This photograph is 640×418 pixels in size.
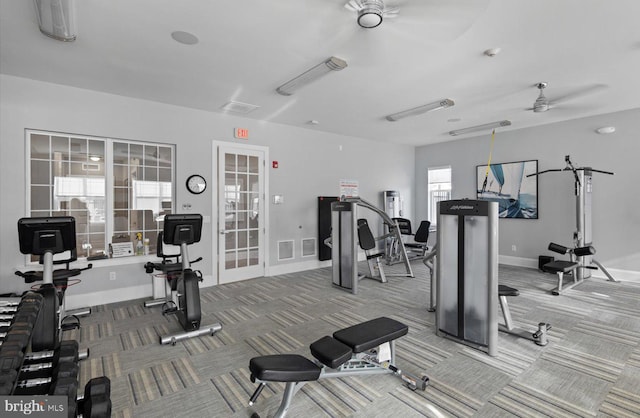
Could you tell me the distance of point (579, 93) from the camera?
4.60 meters

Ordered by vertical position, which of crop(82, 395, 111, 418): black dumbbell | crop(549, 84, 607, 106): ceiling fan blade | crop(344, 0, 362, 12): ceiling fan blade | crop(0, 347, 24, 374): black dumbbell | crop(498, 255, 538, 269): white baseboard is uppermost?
crop(549, 84, 607, 106): ceiling fan blade

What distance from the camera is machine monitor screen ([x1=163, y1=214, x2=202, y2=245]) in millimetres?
3684

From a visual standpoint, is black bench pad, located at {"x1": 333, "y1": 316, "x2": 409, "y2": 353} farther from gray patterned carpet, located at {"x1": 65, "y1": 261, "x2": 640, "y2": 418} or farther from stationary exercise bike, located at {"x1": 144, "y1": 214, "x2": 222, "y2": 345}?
stationary exercise bike, located at {"x1": 144, "y1": 214, "x2": 222, "y2": 345}

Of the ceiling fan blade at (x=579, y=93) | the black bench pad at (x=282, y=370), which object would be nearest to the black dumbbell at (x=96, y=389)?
the black bench pad at (x=282, y=370)

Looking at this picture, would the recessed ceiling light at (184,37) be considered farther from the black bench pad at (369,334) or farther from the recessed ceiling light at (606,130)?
the recessed ceiling light at (606,130)

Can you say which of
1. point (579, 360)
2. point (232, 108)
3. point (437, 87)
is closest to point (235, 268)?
point (232, 108)

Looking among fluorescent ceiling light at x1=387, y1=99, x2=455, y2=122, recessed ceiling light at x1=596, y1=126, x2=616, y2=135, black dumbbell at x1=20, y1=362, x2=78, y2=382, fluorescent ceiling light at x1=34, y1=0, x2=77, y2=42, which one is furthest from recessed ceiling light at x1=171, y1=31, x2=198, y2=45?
recessed ceiling light at x1=596, y1=126, x2=616, y2=135

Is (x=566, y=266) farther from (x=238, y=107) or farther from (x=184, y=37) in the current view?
(x=184, y=37)

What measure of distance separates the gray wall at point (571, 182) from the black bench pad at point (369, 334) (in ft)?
18.3

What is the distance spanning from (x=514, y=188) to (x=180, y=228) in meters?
6.70

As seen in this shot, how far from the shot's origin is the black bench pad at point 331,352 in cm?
204

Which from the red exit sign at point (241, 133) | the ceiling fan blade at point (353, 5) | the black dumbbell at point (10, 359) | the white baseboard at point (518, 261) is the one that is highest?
the ceiling fan blade at point (353, 5)

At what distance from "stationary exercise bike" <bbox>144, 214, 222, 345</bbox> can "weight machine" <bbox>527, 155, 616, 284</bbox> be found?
5.91m

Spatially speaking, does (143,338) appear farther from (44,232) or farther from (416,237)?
(416,237)
